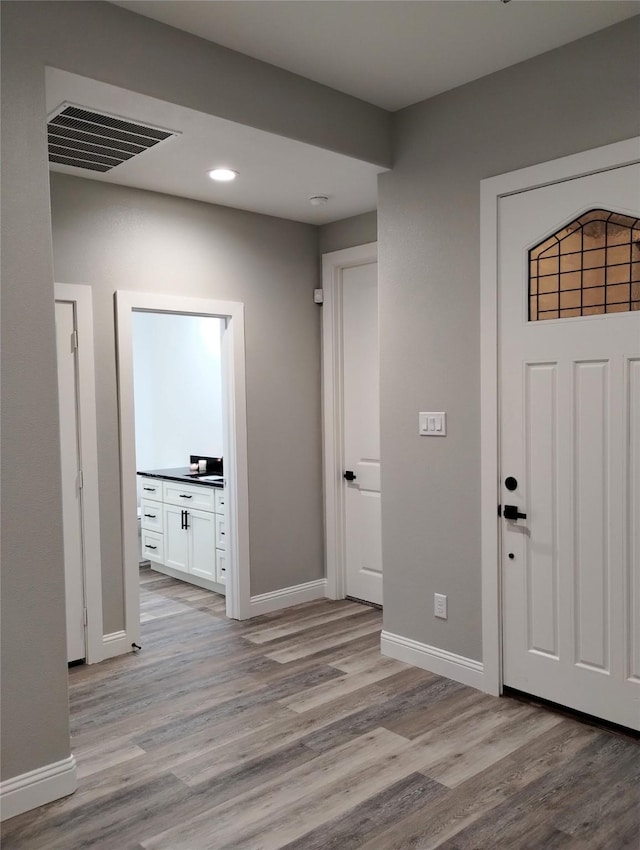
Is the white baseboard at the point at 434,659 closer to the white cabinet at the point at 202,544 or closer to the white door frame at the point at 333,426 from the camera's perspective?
the white door frame at the point at 333,426

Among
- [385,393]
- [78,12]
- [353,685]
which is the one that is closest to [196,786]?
[353,685]

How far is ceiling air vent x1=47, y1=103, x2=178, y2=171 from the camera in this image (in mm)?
2803

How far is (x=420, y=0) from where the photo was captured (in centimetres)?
250

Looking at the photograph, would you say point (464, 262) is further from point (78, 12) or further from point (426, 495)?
point (78, 12)

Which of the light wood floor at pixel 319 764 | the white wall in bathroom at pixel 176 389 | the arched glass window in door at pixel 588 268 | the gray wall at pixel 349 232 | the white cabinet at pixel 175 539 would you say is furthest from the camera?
the white wall in bathroom at pixel 176 389

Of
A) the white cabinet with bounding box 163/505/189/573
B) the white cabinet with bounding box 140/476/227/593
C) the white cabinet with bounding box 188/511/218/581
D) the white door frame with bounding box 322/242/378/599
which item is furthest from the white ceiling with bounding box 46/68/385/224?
the white cabinet with bounding box 163/505/189/573

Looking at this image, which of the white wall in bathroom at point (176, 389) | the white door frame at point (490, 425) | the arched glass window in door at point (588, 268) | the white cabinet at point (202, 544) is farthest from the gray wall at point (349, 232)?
the white cabinet at point (202, 544)

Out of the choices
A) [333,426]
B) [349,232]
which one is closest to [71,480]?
[333,426]

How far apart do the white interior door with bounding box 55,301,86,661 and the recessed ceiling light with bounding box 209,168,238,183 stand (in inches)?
39.2

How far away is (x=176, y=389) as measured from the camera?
601 centimetres

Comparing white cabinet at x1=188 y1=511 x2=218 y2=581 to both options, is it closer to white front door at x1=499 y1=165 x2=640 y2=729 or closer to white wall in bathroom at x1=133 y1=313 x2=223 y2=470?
white wall in bathroom at x1=133 y1=313 x2=223 y2=470

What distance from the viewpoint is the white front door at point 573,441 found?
106 inches

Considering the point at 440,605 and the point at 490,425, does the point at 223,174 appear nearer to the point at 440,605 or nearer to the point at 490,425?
the point at 490,425

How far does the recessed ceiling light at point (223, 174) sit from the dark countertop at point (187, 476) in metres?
2.05
